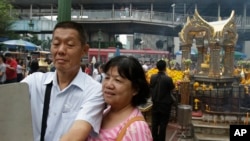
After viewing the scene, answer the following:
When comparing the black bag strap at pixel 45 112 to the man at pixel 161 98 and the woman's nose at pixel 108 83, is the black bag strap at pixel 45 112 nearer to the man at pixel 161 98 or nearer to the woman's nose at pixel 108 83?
the woman's nose at pixel 108 83

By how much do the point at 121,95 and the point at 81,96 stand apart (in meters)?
0.19

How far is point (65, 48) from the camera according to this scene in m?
1.65

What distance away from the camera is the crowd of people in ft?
5.16

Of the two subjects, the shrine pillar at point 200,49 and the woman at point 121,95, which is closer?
the woman at point 121,95

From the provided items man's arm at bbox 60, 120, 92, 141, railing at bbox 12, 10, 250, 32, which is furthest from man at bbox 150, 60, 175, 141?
railing at bbox 12, 10, 250, 32

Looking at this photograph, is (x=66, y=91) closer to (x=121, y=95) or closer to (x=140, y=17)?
(x=121, y=95)

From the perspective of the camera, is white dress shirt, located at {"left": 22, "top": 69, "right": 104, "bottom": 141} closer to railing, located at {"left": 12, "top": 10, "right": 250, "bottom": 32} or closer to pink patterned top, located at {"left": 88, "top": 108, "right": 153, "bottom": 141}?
pink patterned top, located at {"left": 88, "top": 108, "right": 153, "bottom": 141}

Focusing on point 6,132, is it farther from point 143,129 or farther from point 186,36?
point 186,36

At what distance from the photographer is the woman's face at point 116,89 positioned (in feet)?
5.32

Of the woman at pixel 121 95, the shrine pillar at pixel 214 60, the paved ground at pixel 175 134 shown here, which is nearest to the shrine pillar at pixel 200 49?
the shrine pillar at pixel 214 60

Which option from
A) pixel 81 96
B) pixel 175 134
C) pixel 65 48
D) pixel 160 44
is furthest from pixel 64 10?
pixel 160 44

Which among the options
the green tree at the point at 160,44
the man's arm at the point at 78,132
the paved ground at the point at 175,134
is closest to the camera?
the man's arm at the point at 78,132

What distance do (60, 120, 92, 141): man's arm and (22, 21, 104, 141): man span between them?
22mm

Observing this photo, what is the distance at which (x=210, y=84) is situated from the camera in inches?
410
